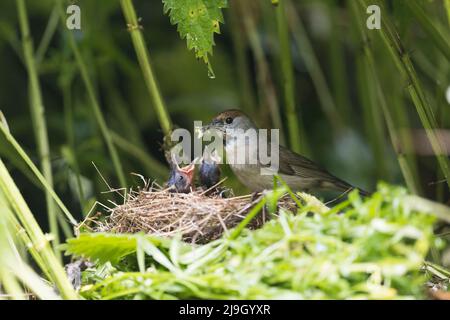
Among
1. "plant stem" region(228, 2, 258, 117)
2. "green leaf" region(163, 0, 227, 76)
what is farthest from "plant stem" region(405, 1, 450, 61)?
"plant stem" region(228, 2, 258, 117)

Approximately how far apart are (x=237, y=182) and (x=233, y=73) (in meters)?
0.93

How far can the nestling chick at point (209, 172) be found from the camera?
3.80 meters

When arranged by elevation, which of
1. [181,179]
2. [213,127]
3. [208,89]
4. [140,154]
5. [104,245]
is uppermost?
[208,89]

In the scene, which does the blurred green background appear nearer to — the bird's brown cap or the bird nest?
the bird's brown cap

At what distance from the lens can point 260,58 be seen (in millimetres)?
4555

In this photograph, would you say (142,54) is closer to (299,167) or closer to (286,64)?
(286,64)

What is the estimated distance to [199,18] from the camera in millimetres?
2930

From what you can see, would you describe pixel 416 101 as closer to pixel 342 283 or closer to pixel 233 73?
pixel 342 283

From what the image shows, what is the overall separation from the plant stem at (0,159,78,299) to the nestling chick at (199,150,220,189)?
151cm

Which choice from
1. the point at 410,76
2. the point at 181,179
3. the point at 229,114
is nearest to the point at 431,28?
the point at 410,76

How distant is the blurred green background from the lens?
440cm

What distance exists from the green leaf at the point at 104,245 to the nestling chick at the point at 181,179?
1091mm

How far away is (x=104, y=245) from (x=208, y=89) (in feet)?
9.61

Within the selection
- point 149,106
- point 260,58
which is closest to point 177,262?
point 260,58
